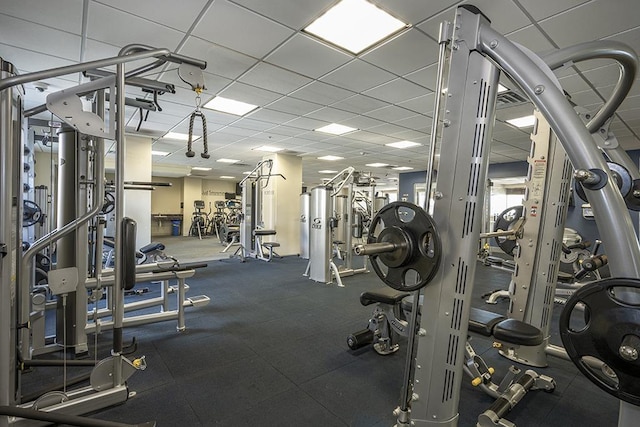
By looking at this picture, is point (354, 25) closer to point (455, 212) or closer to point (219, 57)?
point (219, 57)

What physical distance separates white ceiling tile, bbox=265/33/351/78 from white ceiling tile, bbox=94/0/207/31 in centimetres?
77

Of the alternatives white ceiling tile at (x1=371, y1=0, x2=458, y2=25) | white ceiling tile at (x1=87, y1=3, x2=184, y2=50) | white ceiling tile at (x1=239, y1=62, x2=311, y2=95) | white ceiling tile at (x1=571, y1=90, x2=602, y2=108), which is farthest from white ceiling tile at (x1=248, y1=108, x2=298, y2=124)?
white ceiling tile at (x1=571, y1=90, x2=602, y2=108)

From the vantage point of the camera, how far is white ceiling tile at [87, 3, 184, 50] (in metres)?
2.22

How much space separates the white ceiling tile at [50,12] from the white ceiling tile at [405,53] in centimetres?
235

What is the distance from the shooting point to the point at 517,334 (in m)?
1.41

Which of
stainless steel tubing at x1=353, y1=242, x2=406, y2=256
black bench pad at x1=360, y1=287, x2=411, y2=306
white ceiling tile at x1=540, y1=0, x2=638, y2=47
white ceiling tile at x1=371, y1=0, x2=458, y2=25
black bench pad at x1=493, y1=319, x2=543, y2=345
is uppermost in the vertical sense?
white ceiling tile at x1=540, y1=0, x2=638, y2=47

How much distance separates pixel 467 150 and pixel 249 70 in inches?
110

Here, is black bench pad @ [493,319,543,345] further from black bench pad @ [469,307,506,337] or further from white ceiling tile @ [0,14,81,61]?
white ceiling tile @ [0,14,81,61]

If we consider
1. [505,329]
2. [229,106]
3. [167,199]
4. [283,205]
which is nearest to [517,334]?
[505,329]

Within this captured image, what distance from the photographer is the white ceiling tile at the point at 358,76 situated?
3.06 metres

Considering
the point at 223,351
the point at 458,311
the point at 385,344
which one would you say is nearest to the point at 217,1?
the point at 458,311

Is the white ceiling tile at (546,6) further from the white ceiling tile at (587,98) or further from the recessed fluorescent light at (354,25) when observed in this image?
the white ceiling tile at (587,98)

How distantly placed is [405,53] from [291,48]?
3.50 ft

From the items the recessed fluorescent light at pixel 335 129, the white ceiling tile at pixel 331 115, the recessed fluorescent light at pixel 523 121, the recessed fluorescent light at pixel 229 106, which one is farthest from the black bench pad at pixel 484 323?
the recessed fluorescent light at pixel 523 121
